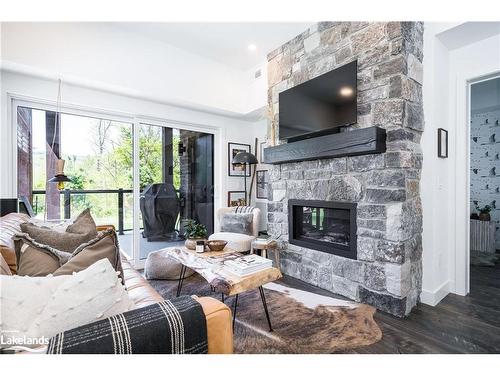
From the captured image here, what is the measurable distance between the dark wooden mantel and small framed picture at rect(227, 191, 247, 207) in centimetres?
138

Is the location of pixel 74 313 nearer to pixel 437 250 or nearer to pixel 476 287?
pixel 437 250

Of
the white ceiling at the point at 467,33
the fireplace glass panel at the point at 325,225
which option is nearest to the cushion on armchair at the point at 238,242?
the fireplace glass panel at the point at 325,225

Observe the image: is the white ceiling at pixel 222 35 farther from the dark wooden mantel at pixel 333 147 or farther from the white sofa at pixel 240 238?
the white sofa at pixel 240 238

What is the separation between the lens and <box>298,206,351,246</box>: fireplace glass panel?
2.53 meters

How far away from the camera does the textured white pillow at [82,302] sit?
2.76ft

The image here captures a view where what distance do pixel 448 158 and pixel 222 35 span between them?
286cm

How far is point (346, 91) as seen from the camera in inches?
94.3

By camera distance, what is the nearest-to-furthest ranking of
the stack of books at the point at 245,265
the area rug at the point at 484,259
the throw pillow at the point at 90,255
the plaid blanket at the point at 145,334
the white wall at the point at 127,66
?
the plaid blanket at the point at 145,334 → the throw pillow at the point at 90,255 → the stack of books at the point at 245,265 → the white wall at the point at 127,66 → the area rug at the point at 484,259

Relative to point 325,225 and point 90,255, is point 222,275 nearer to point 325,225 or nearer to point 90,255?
point 90,255

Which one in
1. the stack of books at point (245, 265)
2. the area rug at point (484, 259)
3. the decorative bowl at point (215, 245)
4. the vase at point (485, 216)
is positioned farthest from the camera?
the vase at point (485, 216)

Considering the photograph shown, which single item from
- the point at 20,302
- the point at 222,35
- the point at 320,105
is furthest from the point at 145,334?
the point at 222,35

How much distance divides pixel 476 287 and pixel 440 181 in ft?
4.07

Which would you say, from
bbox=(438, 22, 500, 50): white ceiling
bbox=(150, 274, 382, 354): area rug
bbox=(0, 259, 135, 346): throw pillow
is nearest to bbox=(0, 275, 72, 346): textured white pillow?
bbox=(0, 259, 135, 346): throw pillow

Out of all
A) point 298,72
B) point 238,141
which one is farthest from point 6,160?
point 298,72
